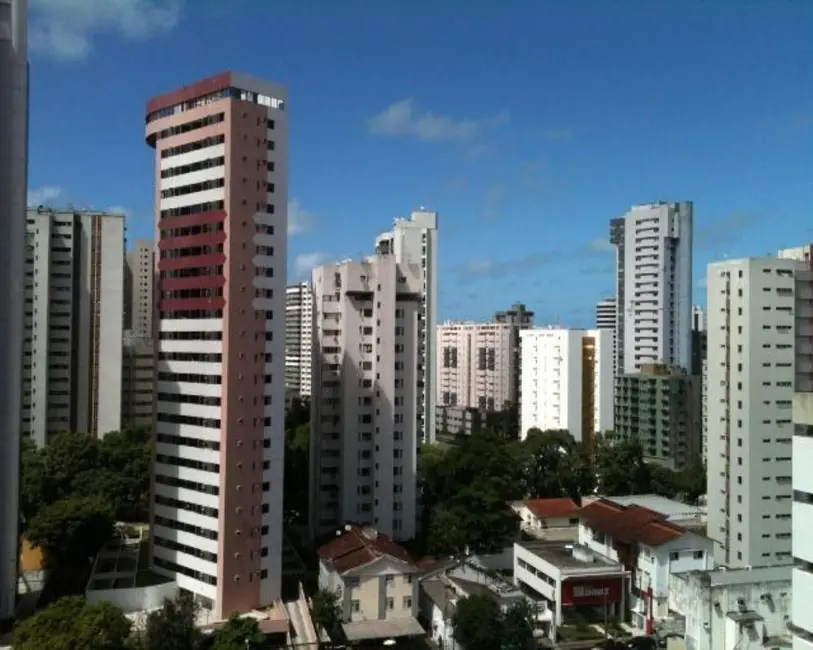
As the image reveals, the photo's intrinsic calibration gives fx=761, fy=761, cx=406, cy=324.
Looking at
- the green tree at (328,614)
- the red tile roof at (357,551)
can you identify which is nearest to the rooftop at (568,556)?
the red tile roof at (357,551)

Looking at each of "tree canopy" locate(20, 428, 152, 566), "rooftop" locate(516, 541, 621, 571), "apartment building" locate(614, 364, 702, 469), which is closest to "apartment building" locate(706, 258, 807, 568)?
"rooftop" locate(516, 541, 621, 571)

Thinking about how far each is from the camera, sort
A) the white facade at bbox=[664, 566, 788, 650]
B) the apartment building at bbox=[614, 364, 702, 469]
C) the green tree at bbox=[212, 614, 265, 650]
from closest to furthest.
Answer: the green tree at bbox=[212, 614, 265, 650] → the white facade at bbox=[664, 566, 788, 650] → the apartment building at bbox=[614, 364, 702, 469]

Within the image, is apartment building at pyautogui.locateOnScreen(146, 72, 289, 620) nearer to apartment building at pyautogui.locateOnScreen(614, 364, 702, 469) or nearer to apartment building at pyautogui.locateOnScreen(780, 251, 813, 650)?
apartment building at pyautogui.locateOnScreen(780, 251, 813, 650)

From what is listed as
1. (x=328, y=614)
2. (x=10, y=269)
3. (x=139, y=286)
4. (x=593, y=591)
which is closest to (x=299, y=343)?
(x=139, y=286)

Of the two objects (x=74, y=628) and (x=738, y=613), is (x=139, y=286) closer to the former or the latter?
(x=74, y=628)

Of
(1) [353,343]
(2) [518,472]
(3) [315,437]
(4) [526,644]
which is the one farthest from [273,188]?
(2) [518,472]

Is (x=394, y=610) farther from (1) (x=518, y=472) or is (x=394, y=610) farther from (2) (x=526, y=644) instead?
(1) (x=518, y=472)
